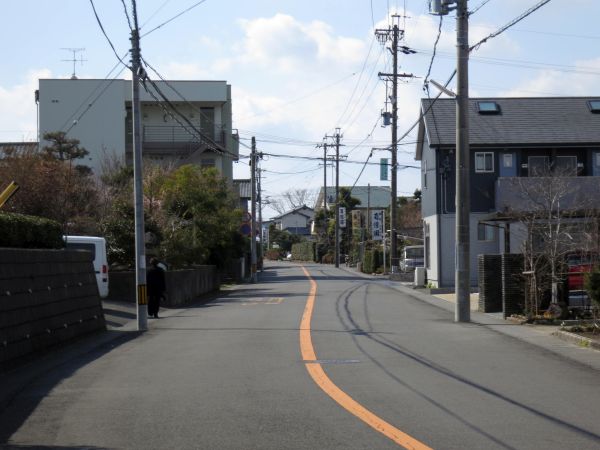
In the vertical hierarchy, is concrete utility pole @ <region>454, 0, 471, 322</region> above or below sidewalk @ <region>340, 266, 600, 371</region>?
above

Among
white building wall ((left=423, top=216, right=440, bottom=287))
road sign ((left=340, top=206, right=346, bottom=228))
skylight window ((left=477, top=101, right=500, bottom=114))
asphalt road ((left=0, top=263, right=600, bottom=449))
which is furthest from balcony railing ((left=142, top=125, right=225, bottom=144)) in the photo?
asphalt road ((left=0, top=263, right=600, bottom=449))

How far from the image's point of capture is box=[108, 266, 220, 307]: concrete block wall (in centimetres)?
2659

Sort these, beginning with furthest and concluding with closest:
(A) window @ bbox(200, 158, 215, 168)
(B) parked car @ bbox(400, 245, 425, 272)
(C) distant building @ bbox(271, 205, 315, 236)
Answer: (C) distant building @ bbox(271, 205, 315, 236) < (A) window @ bbox(200, 158, 215, 168) < (B) parked car @ bbox(400, 245, 425, 272)

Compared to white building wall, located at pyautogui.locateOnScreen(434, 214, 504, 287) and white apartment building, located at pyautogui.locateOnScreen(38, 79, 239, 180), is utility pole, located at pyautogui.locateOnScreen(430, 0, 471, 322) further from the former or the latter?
white apartment building, located at pyautogui.locateOnScreen(38, 79, 239, 180)

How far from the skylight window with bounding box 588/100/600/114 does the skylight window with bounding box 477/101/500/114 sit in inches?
189

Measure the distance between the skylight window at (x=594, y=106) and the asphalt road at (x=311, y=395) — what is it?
87.7 feet

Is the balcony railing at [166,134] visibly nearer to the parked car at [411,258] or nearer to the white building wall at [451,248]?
the parked car at [411,258]

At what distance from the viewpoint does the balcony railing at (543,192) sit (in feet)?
80.1

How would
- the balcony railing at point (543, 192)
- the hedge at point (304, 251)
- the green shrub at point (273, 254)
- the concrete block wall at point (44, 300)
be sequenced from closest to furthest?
the concrete block wall at point (44, 300)
the balcony railing at point (543, 192)
the hedge at point (304, 251)
the green shrub at point (273, 254)

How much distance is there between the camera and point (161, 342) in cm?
1591

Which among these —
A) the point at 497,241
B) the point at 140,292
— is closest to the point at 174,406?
the point at 140,292

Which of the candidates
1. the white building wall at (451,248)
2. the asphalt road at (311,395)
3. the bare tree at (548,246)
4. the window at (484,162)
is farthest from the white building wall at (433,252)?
the asphalt road at (311,395)

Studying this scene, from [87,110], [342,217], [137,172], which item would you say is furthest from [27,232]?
[342,217]

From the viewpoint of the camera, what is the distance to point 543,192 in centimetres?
2242
